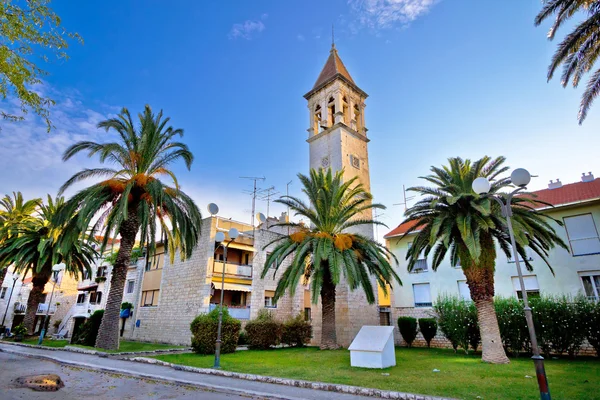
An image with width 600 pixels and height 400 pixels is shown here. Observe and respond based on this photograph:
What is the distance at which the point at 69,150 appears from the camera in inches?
690

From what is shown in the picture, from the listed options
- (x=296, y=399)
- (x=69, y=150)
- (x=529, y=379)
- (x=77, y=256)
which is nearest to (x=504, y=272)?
(x=529, y=379)

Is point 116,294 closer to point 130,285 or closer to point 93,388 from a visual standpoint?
point 93,388

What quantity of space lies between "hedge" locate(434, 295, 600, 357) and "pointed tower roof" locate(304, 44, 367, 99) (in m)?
22.6

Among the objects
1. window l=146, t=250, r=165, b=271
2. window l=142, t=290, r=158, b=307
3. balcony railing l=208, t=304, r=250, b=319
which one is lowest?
balcony railing l=208, t=304, r=250, b=319

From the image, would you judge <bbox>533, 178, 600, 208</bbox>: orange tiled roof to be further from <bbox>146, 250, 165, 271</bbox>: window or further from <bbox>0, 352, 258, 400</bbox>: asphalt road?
<bbox>146, 250, 165, 271</bbox>: window

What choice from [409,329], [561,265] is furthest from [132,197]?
[561,265]

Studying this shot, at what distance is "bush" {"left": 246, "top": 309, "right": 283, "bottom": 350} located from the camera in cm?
2106

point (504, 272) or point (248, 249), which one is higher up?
point (248, 249)

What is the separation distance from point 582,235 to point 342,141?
1699 cm

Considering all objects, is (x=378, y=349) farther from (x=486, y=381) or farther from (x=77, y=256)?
(x=77, y=256)

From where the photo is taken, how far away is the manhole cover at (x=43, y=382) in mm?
7787

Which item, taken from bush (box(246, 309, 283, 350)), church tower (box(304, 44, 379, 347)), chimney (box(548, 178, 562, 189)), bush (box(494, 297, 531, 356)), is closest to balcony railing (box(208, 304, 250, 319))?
bush (box(246, 309, 283, 350))

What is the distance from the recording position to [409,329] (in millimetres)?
23062

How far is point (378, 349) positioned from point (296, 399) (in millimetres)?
5106
